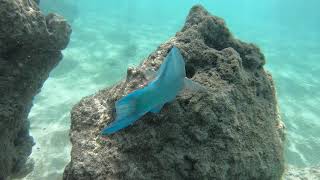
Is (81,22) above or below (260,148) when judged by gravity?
below

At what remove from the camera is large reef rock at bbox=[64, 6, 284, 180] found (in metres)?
3.12

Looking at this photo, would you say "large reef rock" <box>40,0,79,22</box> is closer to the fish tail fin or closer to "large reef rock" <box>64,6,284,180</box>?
"large reef rock" <box>64,6,284,180</box>

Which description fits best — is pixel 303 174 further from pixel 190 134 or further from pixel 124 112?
pixel 124 112

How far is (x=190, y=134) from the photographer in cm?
319

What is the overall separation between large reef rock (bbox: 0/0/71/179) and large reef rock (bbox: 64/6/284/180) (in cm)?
102

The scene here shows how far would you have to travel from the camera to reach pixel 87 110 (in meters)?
3.81

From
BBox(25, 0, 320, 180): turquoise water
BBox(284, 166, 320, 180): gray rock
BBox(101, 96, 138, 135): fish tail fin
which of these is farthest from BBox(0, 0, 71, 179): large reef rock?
BBox(284, 166, 320, 180): gray rock

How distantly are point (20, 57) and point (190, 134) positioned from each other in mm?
2513

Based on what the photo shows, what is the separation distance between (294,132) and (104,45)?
1265 cm

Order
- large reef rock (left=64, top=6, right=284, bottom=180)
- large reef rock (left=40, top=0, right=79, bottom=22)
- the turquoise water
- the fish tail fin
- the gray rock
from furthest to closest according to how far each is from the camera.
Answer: large reef rock (left=40, top=0, right=79, bottom=22), the turquoise water, the gray rock, large reef rock (left=64, top=6, right=284, bottom=180), the fish tail fin

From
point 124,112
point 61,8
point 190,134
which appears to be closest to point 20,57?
point 190,134

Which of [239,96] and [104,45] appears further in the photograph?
[104,45]

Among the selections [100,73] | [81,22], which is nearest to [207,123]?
[100,73]

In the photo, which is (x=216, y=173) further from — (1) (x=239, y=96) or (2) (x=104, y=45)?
(2) (x=104, y=45)
